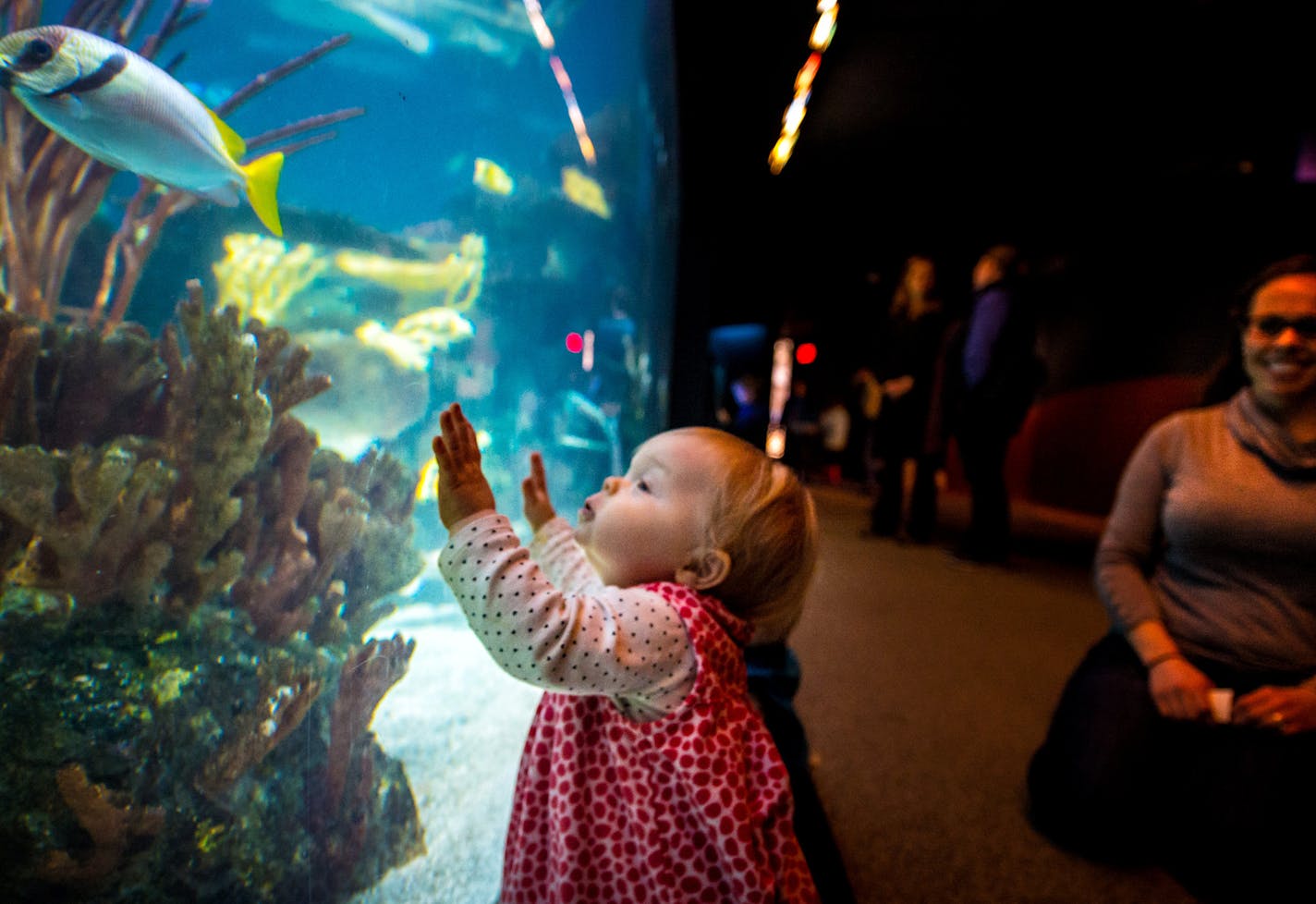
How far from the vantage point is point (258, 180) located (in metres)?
0.82

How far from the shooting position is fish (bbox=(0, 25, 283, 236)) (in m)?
0.65

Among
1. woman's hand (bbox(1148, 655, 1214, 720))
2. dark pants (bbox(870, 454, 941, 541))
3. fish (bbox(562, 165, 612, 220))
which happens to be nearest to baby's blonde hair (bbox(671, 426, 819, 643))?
woman's hand (bbox(1148, 655, 1214, 720))

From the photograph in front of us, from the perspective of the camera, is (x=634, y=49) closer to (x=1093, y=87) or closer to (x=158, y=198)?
(x=158, y=198)

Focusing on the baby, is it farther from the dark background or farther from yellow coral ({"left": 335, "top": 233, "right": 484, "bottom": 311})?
the dark background

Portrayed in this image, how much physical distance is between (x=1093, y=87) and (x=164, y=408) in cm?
610

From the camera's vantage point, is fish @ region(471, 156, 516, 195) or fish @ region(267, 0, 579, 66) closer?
fish @ region(267, 0, 579, 66)

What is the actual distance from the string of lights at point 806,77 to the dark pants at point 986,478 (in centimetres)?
244

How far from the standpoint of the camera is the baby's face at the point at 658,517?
0.90m

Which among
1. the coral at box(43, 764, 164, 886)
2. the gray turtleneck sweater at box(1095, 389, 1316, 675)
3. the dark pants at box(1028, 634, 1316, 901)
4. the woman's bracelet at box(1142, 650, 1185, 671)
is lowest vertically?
the dark pants at box(1028, 634, 1316, 901)

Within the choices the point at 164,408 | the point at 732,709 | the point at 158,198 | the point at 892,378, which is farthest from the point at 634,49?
the point at 892,378

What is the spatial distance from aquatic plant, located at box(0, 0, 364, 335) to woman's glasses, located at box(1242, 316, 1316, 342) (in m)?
2.06

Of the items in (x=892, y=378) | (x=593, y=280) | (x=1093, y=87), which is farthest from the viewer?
(x=892, y=378)

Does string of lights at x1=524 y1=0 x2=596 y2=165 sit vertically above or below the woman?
above

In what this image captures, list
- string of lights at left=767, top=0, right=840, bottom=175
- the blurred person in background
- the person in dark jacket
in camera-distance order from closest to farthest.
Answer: string of lights at left=767, top=0, right=840, bottom=175 < the person in dark jacket < the blurred person in background
